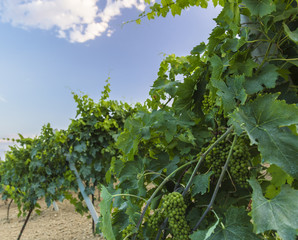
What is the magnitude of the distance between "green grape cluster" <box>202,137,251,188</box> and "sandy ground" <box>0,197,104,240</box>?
4.76m

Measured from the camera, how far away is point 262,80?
3.12 ft

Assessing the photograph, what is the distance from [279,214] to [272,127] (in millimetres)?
248

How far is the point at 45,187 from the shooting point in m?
4.83

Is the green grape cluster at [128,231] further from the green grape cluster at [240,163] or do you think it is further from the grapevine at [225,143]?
the green grape cluster at [240,163]

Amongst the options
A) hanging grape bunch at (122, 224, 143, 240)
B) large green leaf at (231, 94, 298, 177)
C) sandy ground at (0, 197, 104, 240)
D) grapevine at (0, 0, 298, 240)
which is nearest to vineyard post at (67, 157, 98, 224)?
sandy ground at (0, 197, 104, 240)

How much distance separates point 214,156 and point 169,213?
0.27 meters

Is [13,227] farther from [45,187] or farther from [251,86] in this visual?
[251,86]

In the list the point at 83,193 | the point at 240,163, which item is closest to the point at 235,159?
the point at 240,163

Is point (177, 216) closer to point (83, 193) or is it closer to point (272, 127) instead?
point (272, 127)

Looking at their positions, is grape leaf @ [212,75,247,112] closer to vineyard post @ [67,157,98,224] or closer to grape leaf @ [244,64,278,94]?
grape leaf @ [244,64,278,94]

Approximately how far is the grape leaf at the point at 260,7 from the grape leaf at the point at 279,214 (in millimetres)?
583

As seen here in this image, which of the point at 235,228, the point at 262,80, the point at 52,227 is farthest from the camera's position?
the point at 52,227

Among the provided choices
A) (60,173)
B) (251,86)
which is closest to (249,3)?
(251,86)

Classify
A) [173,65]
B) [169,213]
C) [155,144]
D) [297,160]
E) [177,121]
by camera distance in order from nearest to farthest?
[297,160] < [169,213] < [177,121] < [155,144] < [173,65]
